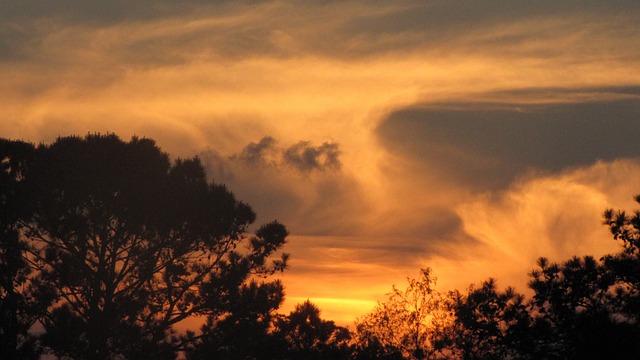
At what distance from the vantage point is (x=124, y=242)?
122 feet

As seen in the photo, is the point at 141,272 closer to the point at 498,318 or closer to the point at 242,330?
the point at 242,330

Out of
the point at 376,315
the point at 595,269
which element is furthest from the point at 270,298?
the point at 595,269

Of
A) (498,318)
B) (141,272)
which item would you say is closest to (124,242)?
(141,272)

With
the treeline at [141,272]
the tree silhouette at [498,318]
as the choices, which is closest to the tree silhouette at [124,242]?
the treeline at [141,272]

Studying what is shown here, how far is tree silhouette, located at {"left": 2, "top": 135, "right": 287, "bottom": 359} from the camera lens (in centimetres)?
3647

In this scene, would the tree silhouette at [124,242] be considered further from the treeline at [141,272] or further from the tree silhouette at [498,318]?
Answer: the tree silhouette at [498,318]

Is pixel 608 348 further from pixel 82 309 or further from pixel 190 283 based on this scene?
pixel 82 309

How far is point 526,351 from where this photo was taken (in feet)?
84.7

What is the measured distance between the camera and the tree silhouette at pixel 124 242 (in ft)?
120

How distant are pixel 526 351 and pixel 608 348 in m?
2.68

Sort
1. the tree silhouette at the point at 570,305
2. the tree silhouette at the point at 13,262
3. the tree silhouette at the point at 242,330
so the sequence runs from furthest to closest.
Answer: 1. the tree silhouette at the point at 242,330
2. the tree silhouette at the point at 13,262
3. the tree silhouette at the point at 570,305

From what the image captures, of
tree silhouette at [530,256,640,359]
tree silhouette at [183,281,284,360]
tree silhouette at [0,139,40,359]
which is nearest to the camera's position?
tree silhouette at [530,256,640,359]

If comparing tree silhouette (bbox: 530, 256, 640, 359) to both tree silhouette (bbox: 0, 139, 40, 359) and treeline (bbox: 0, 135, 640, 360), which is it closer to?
treeline (bbox: 0, 135, 640, 360)

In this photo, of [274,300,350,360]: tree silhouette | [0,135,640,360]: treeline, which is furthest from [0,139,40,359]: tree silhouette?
[274,300,350,360]: tree silhouette
